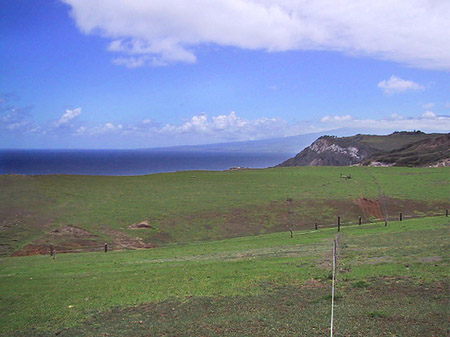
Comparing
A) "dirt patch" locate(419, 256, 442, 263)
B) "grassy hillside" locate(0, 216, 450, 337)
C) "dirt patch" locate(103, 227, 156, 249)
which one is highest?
"dirt patch" locate(419, 256, 442, 263)

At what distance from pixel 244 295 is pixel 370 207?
153 ft

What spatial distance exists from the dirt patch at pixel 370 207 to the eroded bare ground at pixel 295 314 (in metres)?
40.8

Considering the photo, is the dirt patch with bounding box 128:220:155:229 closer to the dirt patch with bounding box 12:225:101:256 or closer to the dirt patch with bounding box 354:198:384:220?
the dirt patch with bounding box 12:225:101:256

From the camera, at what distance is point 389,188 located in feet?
226

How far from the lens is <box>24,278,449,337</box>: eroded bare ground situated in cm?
1288

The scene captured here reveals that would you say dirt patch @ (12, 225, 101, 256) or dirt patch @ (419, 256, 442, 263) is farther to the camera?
dirt patch @ (12, 225, 101, 256)

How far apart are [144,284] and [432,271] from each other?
1476cm

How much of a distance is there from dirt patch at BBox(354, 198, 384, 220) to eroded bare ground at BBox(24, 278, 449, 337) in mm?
40835

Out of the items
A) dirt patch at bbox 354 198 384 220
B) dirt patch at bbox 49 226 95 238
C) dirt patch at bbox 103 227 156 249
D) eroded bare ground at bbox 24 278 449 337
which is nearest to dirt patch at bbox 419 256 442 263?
eroded bare ground at bbox 24 278 449 337

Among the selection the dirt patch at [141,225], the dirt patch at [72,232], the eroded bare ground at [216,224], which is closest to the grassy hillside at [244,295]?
the eroded bare ground at [216,224]

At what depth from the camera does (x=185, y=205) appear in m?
56.7

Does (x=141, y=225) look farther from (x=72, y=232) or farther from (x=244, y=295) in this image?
(x=244, y=295)

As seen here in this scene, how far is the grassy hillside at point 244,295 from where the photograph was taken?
13539 mm

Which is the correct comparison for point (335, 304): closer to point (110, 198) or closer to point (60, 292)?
point (60, 292)
